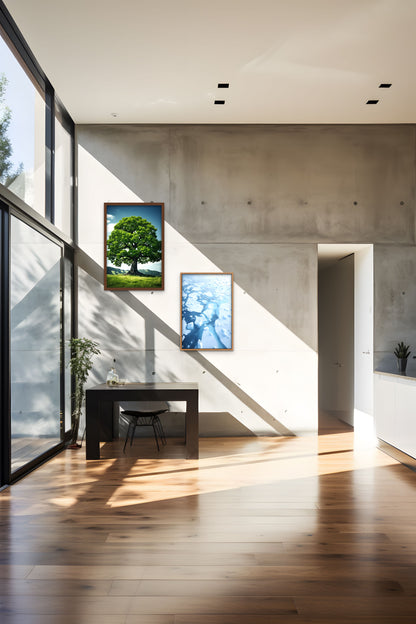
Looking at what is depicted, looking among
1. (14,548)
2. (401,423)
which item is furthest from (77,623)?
(401,423)

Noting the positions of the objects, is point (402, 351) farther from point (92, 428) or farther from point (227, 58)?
point (227, 58)

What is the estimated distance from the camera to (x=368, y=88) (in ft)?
20.3

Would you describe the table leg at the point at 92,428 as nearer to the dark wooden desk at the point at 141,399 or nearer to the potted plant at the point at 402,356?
the dark wooden desk at the point at 141,399

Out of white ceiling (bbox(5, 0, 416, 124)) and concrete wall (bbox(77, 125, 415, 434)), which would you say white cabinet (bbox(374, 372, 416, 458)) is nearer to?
concrete wall (bbox(77, 125, 415, 434))

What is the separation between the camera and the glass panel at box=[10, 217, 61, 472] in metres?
5.02

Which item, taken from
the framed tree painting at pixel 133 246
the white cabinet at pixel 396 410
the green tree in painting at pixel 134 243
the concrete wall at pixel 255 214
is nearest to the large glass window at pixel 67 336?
the concrete wall at pixel 255 214

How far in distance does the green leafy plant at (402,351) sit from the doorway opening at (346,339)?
35 centimetres

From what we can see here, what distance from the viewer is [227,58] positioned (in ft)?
18.0

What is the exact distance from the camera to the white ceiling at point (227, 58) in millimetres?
4668

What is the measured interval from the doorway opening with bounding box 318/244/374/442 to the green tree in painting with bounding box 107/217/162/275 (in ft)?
7.52

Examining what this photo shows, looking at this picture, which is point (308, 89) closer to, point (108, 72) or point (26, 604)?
point (108, 72)

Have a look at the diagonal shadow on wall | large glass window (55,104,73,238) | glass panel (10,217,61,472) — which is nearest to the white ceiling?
large glass window (55,104,73,238)

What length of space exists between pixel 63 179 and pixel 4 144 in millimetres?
2221

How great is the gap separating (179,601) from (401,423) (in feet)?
12.3
